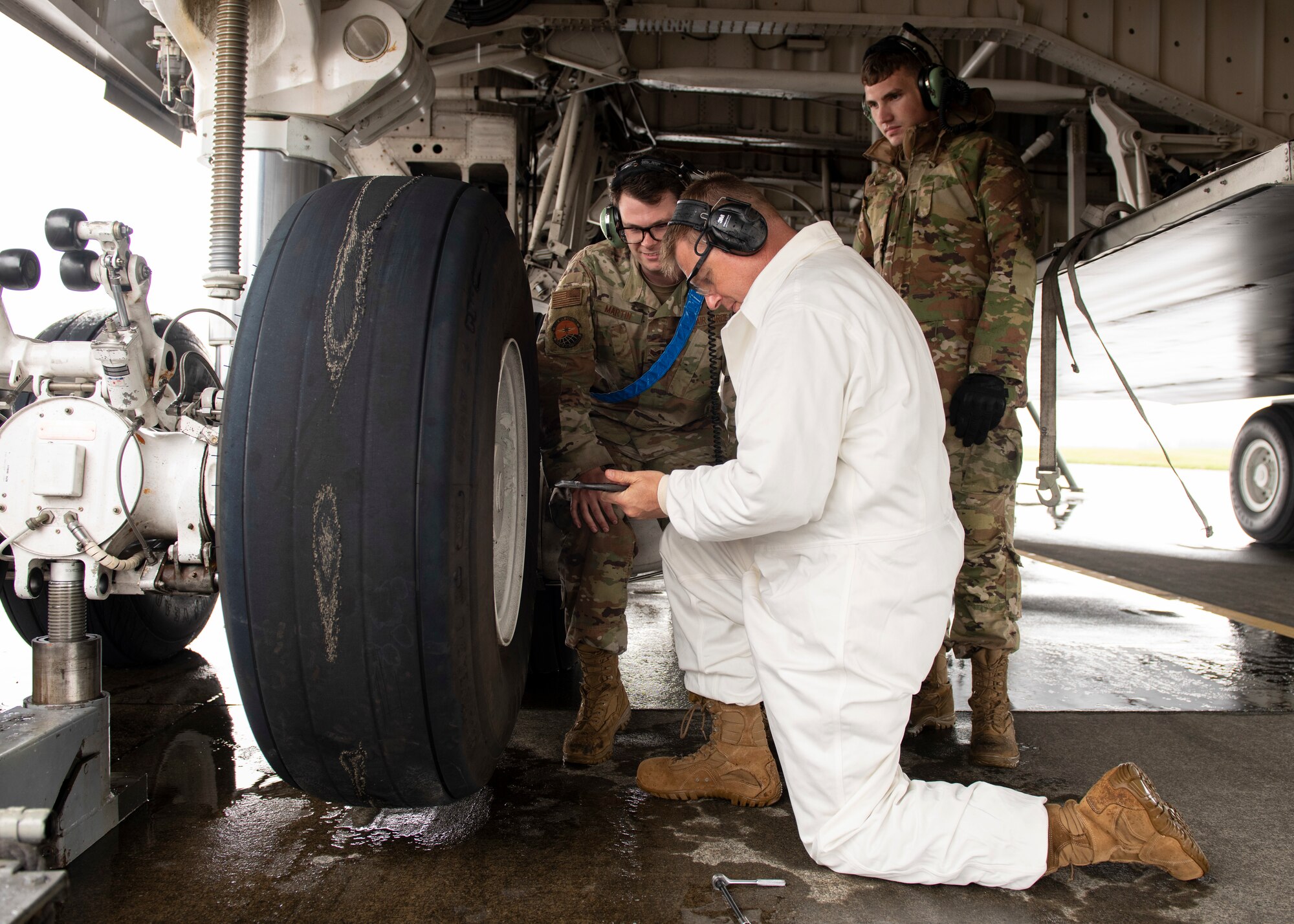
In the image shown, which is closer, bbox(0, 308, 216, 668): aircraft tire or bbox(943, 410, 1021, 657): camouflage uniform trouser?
bbox(943, 410, 1021, 657): camouflage uniform trouser

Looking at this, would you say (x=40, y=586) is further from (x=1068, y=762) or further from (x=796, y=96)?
(x=796, y=96)

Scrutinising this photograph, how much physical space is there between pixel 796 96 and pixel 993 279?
250 cm

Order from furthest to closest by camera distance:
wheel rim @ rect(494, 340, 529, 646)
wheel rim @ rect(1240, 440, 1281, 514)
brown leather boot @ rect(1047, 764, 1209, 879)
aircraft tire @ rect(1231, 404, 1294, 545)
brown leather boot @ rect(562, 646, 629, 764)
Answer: wheel rim @ rect(1240, 440, 1281, 514) < aircraft tire @ rect(1231, 404, 1294, 545) < brown leather boot @ rect(562, 646, 629, 764) < wheel rim @ rect(494, 340, 529, 646) < brown leather boot @ rect(1047, 764, 1209, 879)

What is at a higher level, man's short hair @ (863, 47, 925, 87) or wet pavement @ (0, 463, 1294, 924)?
man's short hair @ (863, 47, 925, 87)

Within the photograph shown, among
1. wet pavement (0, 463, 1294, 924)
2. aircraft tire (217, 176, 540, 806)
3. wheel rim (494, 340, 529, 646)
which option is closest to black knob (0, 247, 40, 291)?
aircraft tire (217, 176, 540, 806)

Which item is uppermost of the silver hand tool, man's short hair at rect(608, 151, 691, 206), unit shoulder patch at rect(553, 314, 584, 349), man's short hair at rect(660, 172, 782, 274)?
man's short hair at rect(608, 151, 691, 206)

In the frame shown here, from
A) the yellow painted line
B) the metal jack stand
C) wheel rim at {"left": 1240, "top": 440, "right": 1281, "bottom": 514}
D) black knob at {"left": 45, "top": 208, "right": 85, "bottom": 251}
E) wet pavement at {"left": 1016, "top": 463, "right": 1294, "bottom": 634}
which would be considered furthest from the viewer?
wheel rim at {"left": 1240, "top": 440, "right": 1281, "bottom": 514}

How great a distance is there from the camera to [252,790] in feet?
5.98

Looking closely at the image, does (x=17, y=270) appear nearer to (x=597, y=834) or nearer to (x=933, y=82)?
(x=597, y=834)

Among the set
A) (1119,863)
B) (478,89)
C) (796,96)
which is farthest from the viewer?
(478,89)

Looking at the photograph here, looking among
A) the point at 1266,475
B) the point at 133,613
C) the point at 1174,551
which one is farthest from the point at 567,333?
the point at 1266,475

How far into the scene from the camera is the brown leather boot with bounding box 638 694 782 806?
1817mm

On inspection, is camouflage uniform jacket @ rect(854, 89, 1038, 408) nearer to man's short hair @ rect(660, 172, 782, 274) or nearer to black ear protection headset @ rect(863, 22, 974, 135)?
black ear protection headset @ rect(863, 22, 974, 135)

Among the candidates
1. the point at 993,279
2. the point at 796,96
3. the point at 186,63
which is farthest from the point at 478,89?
the point at 993,279
